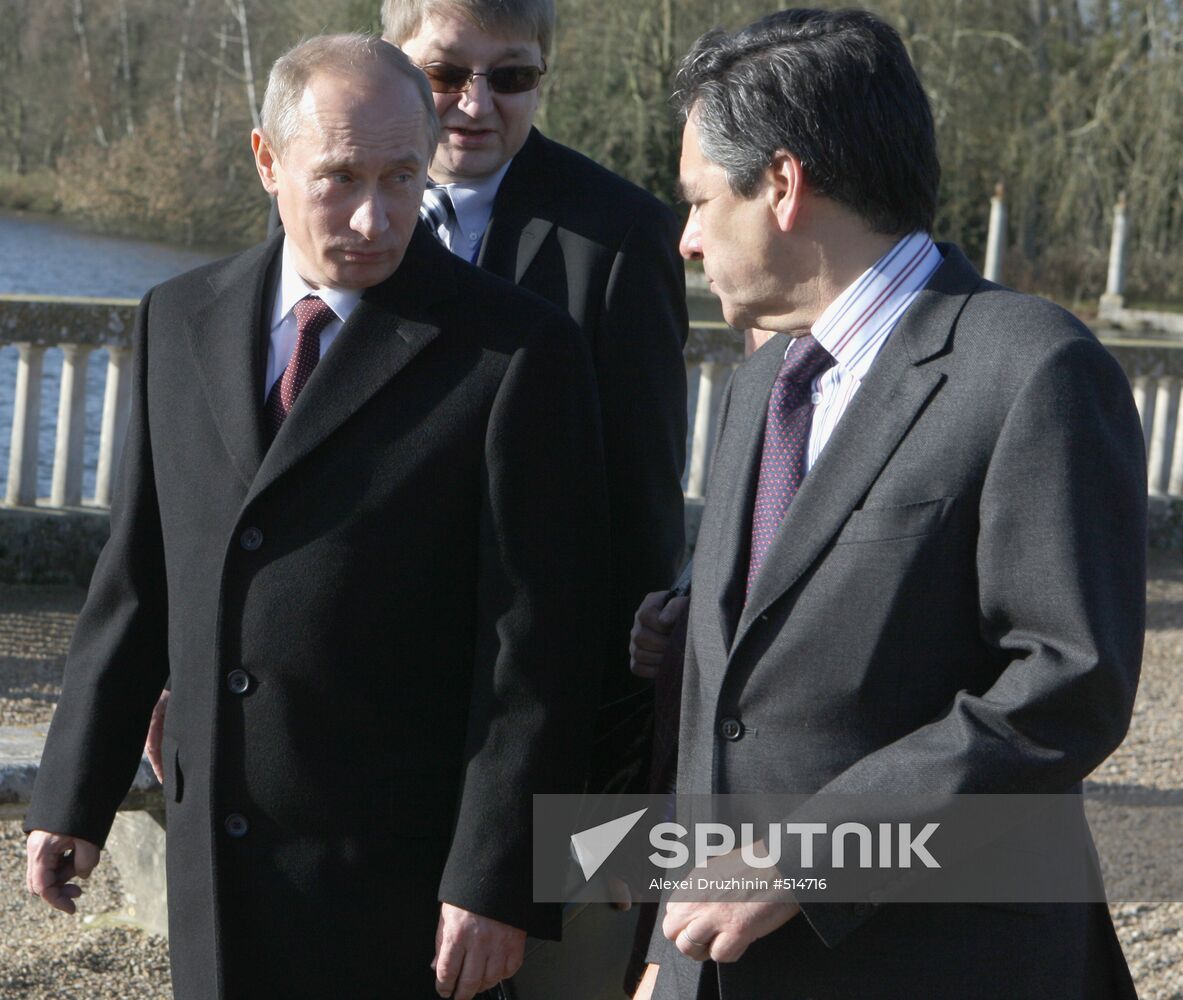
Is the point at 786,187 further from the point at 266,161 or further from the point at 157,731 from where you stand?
the point at 157,731

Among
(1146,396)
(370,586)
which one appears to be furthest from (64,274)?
(370,586)

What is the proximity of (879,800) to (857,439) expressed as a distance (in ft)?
1.33

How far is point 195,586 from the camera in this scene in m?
2.24

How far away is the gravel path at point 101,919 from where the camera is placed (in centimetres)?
359

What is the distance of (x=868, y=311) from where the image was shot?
191cm

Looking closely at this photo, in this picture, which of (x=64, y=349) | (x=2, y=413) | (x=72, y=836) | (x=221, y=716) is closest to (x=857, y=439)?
(x=221, y=716)

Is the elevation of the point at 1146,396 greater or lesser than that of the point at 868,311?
lesser

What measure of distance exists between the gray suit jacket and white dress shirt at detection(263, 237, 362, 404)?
70cm

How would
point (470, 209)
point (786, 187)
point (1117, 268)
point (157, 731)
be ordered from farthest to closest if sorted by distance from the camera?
point (1117, 268) → point (470, 209) → point (157, 731) → point (786, 187)

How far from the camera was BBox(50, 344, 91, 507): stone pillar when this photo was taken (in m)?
6.87

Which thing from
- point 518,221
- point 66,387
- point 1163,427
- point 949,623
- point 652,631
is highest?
point 518,221

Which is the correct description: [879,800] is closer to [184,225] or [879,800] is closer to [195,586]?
[195,586]

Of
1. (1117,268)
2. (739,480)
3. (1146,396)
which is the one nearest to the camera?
(739,480)

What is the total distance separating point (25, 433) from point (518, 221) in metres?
4.73
